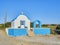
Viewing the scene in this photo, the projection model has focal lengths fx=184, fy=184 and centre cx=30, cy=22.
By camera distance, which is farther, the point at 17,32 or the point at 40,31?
the point at 40,31

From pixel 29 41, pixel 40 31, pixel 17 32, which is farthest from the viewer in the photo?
pixel 40 31

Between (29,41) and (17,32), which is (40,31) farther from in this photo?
(29,41)

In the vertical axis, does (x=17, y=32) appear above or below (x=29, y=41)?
Answer: above

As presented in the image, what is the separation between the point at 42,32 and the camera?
35.6 meters

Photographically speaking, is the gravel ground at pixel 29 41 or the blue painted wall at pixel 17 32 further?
the blue painted wall at pixel 17 32

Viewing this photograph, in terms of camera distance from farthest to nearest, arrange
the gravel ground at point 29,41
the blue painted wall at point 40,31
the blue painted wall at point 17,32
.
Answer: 1. the blue painted wall at point 40,31
2. the blue painted wall at point 17,32
3. the gravel ground at point 29,41

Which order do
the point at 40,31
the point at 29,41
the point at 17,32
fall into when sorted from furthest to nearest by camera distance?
the point at 40,31, the point at 17,32, the point at 29,41

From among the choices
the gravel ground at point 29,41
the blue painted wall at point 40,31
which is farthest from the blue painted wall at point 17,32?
the gravel ground at point 29,41

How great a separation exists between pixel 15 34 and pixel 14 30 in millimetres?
737

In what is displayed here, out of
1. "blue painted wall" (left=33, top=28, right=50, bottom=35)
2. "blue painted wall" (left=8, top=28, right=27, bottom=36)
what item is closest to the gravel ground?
"blue painted wall" (left=8, top=28, right=27, bottom=36)

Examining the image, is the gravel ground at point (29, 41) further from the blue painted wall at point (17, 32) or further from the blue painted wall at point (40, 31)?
the blue painted wall at point (40, 31)

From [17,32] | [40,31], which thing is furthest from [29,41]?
[40,31]

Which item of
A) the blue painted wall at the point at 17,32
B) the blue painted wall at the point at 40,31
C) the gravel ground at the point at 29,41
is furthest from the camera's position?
the blue painted wall at the point at 40,31

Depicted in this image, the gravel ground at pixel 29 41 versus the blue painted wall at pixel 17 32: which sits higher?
the blue painted wall at pixel 17 32
